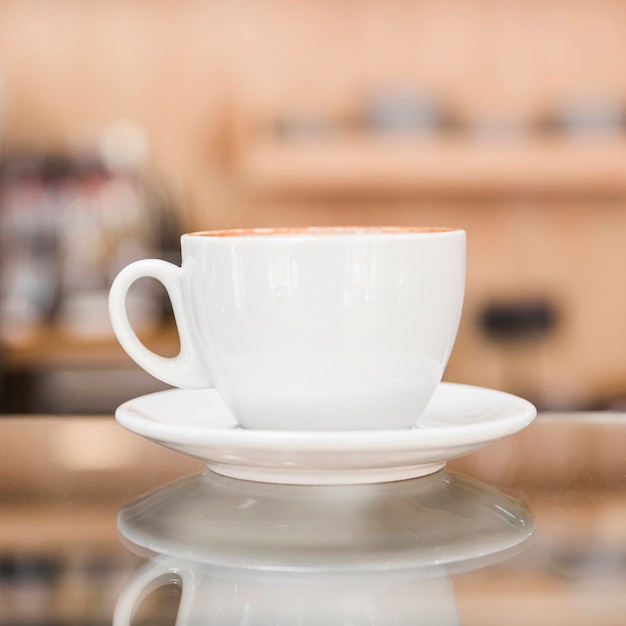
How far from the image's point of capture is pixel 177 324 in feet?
A: 1.50

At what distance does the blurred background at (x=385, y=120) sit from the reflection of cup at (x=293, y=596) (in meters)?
1.77

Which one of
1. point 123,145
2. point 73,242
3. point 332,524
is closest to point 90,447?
point 332,524

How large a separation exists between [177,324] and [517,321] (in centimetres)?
179

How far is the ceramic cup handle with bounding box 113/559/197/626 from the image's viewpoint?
24cm

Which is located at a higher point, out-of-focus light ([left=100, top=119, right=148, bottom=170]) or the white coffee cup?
out-of-focus light ([left=100, top=119, right=148, bottom=170])

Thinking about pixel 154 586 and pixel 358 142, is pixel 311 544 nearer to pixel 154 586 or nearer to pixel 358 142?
pixel 154 586

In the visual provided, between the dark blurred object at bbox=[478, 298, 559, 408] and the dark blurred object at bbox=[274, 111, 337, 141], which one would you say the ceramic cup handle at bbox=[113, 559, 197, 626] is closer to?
the dark blurred object at bbox=[274, 111, 337, 141]

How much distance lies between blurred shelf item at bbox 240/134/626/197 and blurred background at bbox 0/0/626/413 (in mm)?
14

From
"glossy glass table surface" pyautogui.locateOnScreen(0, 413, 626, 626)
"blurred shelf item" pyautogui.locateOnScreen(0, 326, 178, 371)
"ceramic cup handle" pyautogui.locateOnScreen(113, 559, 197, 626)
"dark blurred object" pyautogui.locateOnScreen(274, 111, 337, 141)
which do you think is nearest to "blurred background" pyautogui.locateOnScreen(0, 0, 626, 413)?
"dark blurred object" pyautogui.locateOnScreen(274, 111, 337, 141)

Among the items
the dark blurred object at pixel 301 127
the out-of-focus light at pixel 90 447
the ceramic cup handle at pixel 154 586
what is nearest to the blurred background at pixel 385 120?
the dark blurred object at pixel 301 127

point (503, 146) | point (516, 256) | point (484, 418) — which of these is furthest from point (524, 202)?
point (484, 418)

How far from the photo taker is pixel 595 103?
2072 mm

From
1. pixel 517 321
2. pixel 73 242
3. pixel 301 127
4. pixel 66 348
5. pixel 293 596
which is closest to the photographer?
pixel 293 596

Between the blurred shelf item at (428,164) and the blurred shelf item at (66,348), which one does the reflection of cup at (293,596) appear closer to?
the blurred shelf item at (66,348)
